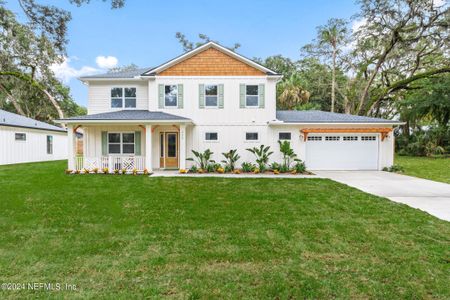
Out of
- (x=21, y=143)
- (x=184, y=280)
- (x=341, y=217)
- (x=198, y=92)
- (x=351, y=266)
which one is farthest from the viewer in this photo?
(x=21, y=143)

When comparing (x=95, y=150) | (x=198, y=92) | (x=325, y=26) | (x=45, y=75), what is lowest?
(x=95, y=150)

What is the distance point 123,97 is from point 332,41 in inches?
864

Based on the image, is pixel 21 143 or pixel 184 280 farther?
pixel 21 143

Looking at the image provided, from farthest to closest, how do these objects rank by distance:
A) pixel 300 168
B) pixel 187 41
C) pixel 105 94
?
1. pixel 187 41
2. pixel 105 94
3. pixel 300 168

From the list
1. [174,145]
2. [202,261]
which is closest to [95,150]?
[174,145]

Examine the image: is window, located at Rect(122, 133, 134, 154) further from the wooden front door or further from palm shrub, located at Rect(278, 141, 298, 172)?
palm shrub, located at Rect(278, 141, 298, 172)

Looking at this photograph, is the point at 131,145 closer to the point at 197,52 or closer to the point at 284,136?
the point at 197,52

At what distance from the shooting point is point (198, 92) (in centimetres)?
1352

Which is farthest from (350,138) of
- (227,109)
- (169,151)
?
(169,151)

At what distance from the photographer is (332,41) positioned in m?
26.0

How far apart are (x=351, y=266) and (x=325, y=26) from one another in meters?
27.6

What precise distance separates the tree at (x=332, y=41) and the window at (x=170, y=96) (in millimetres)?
17553

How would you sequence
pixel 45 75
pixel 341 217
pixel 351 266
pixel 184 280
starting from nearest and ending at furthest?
1. pixel 184 280
2. pixel 351 266
3. pixel 341 217
4. pixel 45 75

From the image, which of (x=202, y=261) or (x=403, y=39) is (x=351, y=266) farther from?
(x=403, y=39)
